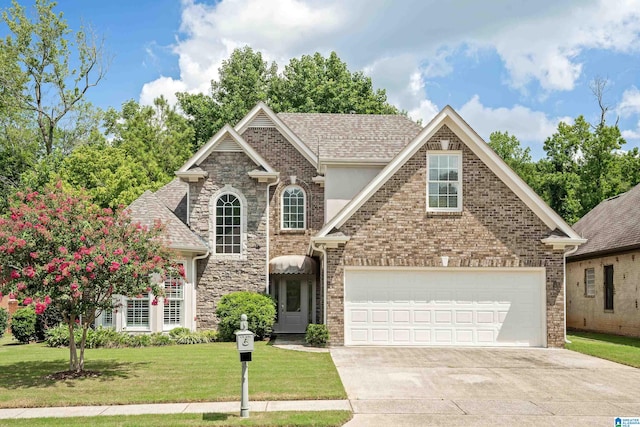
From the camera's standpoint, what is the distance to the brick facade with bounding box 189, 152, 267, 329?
78.6ft

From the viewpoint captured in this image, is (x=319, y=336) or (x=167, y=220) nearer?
(x=319, y=336)

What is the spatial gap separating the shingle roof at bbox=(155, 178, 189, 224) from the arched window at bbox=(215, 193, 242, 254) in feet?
4.90

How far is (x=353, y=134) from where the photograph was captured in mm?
27422

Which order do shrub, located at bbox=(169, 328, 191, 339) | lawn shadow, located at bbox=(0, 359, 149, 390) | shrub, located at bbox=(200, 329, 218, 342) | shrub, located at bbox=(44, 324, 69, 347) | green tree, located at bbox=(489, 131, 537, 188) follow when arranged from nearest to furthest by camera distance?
lawn shadow, located at bbox=(0, 359, 149, 390) → shrub, located at bbox=(44, 324, 69, 347) → shrub, located at bbox=(169, 328, 191, 339) → shrub, located at bbox=(200, 329, 218, 342) → green tree, located at bbox=(489, 131, 537, 188)

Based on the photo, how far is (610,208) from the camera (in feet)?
101

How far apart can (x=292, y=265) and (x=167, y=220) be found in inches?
195

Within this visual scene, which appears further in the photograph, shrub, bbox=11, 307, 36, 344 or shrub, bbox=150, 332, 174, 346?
shrub, bbox=11, 307, 36, 344

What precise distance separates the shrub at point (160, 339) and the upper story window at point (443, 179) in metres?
9.65

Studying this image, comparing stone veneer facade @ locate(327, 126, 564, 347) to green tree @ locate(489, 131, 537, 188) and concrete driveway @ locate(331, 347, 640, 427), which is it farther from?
green tree @ locate(489, 131, 537, 188)

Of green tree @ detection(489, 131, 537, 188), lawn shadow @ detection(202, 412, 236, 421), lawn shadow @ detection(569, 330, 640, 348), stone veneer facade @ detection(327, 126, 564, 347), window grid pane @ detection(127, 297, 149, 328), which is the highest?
green tree @ detection(489, 131, 537, 188)

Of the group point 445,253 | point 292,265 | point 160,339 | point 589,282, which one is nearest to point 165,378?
point 160,339

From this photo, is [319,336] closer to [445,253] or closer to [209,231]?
[445,253]

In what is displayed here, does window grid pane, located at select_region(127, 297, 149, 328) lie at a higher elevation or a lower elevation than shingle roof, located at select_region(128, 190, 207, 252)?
lower

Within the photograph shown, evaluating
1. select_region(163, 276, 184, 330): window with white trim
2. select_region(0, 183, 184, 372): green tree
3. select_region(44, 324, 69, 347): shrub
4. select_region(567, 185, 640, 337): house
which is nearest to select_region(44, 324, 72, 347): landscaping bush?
select_region(44, 324, 69, 347): shrub
